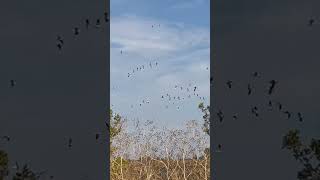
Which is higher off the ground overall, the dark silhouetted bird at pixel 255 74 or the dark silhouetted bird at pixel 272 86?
the dark silhouetted bird at pixel 255 74

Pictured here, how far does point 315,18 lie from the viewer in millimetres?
10570

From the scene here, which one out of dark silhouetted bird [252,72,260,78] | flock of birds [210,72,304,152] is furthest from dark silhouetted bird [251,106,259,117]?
dark silhouetted bird [252,72,260,78]

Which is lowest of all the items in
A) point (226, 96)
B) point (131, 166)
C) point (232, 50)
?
point (131, 166)
